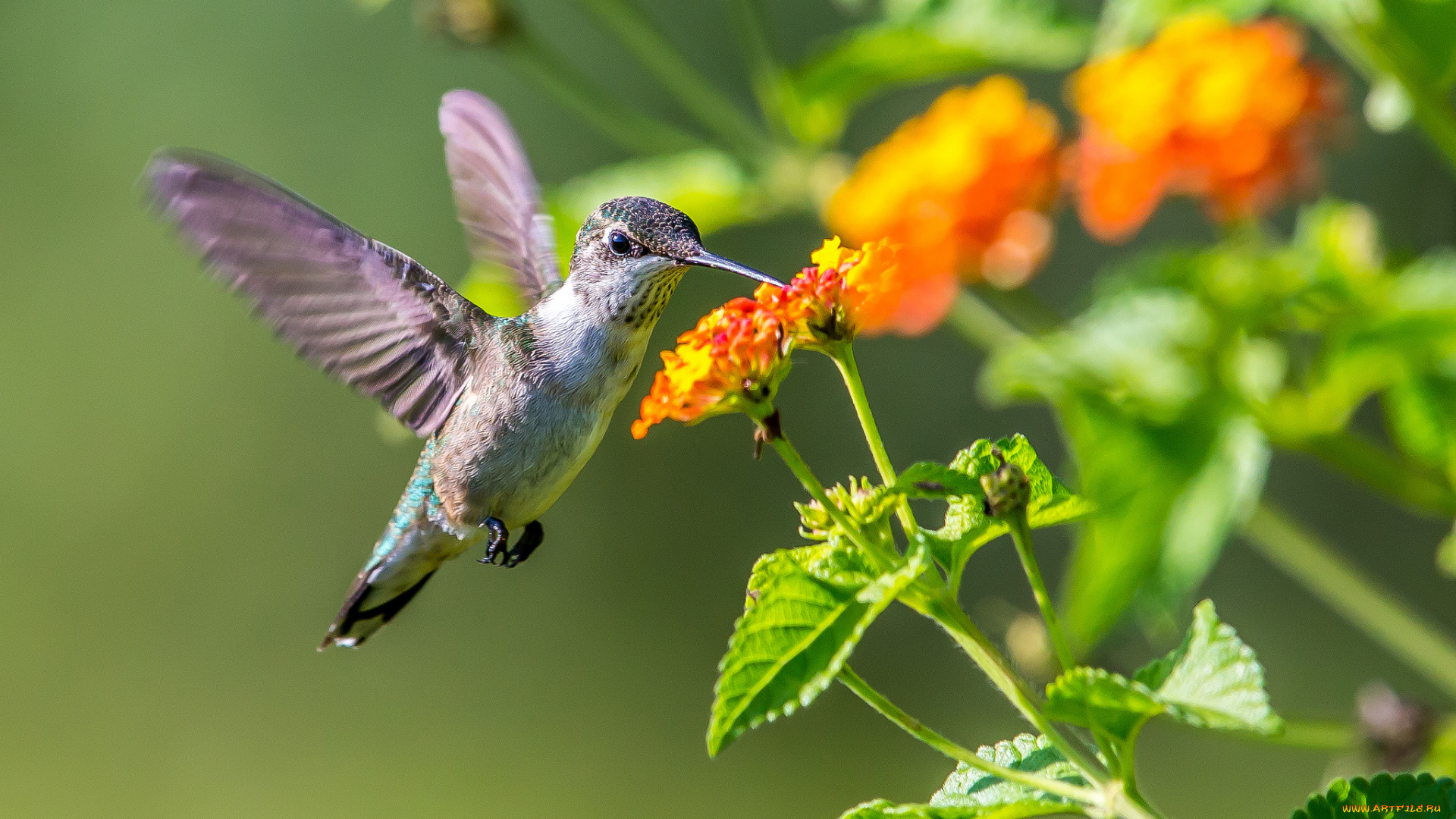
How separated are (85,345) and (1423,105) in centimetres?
733

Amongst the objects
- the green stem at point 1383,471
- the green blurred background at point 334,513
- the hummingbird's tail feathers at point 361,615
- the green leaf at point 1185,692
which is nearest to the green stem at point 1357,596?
the green stem at point 1383,471

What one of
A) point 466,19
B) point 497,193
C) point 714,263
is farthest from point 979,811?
point 466,19

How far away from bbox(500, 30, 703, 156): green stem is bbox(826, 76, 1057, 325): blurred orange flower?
1.62 ft

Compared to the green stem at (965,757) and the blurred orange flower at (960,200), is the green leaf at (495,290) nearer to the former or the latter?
the blurred orange flower at (960,200)

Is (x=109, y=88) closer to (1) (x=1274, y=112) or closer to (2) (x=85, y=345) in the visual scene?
(2) (x=85, y=345)

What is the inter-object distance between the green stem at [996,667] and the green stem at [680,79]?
1762mm

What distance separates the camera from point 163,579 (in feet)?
23.8

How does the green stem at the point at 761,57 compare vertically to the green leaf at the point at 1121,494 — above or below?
above

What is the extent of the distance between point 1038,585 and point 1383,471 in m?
1.10

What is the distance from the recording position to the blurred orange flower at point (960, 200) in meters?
2.50

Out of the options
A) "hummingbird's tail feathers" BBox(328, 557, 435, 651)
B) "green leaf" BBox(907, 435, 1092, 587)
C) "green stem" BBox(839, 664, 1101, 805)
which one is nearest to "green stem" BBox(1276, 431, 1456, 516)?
"green leaf" BBox(907, 435, 1092, 587)

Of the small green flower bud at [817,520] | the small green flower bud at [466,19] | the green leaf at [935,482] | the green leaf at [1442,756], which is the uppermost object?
the small green flower bud at [466,19]

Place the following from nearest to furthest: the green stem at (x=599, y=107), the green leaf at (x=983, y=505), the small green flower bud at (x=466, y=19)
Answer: the green leaf at (x=983, y=505)
the green stem at (x=599, y=107)
the small green flower bud at (x=466, y=19)

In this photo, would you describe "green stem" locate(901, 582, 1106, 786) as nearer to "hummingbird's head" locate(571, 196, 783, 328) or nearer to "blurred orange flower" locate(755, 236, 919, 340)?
"blurred orange flower" locate(755, 236, 919, 340)
